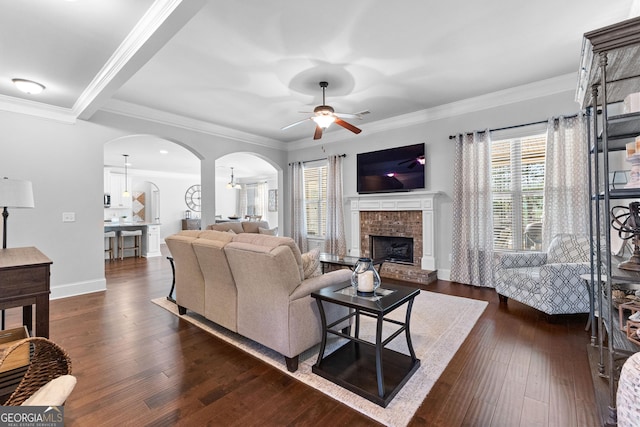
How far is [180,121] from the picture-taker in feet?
17.0

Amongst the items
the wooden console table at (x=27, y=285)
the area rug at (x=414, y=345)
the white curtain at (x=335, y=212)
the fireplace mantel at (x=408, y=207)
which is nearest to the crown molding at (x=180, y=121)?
the white curtain at (x=335, y=212)

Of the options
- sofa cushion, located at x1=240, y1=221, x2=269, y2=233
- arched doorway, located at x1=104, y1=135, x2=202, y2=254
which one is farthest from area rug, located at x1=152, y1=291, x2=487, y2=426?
arched doorway, located at x1=104, y1=135, x2=202, y2=254

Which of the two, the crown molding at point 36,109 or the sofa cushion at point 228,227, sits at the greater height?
the crown molding at point 36,109

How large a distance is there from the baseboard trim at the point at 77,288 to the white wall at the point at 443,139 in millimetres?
4267

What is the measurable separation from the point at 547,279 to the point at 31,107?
6553mm

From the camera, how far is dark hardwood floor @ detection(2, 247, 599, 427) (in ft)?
5.65

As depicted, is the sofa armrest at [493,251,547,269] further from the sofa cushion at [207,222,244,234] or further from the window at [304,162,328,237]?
the sofa cushion at [207,222,244,234]

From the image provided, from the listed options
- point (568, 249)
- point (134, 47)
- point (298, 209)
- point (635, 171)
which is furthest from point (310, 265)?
point (298, 209)

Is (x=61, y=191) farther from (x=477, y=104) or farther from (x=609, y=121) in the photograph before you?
(x=477, y=104)

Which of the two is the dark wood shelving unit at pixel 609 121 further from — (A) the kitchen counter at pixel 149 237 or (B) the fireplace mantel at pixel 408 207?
(A) the kitchen counter at pixel 149 237

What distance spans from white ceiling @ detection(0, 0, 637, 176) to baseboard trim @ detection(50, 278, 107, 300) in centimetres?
237

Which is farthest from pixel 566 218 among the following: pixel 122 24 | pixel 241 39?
pixel 122 24

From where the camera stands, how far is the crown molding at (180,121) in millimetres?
4508

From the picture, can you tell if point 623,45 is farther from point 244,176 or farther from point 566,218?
point 244,176
